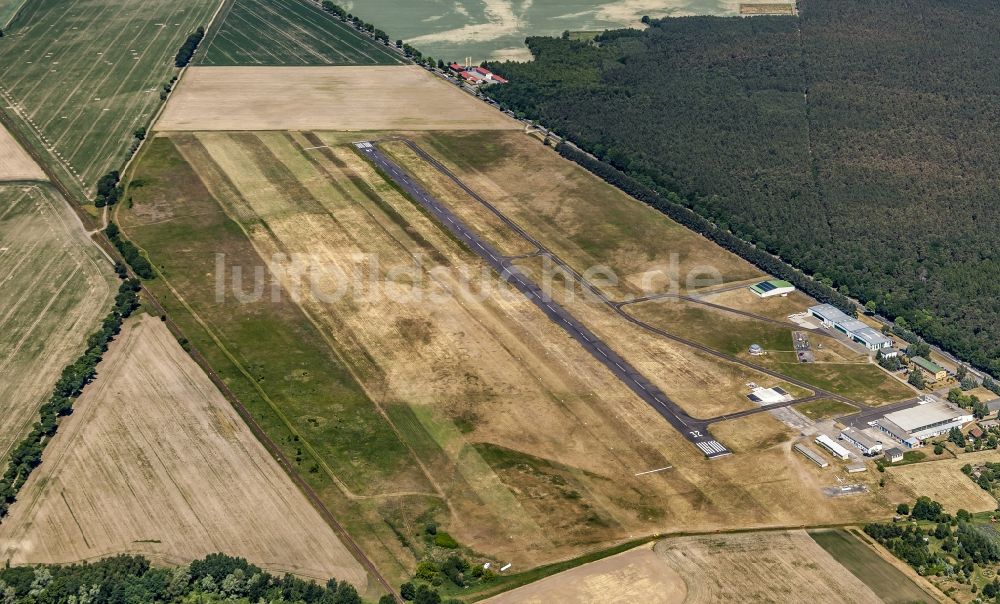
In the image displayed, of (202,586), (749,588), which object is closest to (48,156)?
(202,586)

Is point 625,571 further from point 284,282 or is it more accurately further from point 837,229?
point 837,229

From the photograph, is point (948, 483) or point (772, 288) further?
point (772, 288)

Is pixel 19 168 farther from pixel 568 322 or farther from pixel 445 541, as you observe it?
pixel 445 541

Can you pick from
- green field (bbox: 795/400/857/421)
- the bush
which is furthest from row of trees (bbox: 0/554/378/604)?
green field (bbox: 795/400/857/421)

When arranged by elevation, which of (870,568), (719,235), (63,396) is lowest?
(870,568)

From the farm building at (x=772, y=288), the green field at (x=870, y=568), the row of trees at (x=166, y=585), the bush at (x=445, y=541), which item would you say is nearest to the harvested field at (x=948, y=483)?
the green field at (x=870, y=568)

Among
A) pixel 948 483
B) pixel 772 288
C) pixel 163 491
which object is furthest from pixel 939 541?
pixel 163 491
